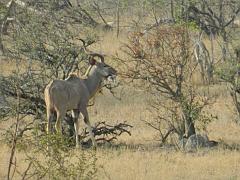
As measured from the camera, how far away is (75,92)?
15.4 m

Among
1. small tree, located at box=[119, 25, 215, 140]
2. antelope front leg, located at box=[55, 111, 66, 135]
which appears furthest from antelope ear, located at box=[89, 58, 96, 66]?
antelope front leg, located at box=[55, 111, 66, 135]

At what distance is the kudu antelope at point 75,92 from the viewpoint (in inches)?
584

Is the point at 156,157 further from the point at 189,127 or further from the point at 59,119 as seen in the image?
the point at 59,119

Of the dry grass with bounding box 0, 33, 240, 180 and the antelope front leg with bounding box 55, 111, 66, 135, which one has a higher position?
the antelope front leg with bounding box 55, 111, 66, 135

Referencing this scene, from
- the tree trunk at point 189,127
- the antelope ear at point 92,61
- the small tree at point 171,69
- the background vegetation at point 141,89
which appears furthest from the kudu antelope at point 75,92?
the tree trunk at point 189,127

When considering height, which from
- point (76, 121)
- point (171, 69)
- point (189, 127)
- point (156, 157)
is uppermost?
point (171, 69)

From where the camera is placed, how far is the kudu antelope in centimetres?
1484

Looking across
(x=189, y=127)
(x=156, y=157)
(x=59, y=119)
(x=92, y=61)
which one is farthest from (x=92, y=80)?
(x=156, y=157)

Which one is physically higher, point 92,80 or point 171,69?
point 171,69

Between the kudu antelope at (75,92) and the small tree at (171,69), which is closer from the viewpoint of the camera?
the kudu antelope at (75,92)

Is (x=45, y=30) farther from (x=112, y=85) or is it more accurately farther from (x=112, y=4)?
(x=112, y=4)

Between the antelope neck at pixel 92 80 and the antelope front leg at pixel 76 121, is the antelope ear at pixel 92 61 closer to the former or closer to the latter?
the antelope neck at pixel 92 80

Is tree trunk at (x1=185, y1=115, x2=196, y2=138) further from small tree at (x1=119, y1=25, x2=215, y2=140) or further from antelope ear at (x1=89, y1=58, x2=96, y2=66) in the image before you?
antelope ear at (x1=89, y1=58, x2=96, y2=66)

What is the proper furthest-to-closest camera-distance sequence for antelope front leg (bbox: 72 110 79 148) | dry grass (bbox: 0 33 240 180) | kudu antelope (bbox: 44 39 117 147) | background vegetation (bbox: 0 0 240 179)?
antelope front leg (bbox: 72 110 79 148)
kudu antelope (bbox: 44 39 117 147)
background vegetation (bbox: 0 0 240 179)
dry grass (bbox: 0 33 240 180)
